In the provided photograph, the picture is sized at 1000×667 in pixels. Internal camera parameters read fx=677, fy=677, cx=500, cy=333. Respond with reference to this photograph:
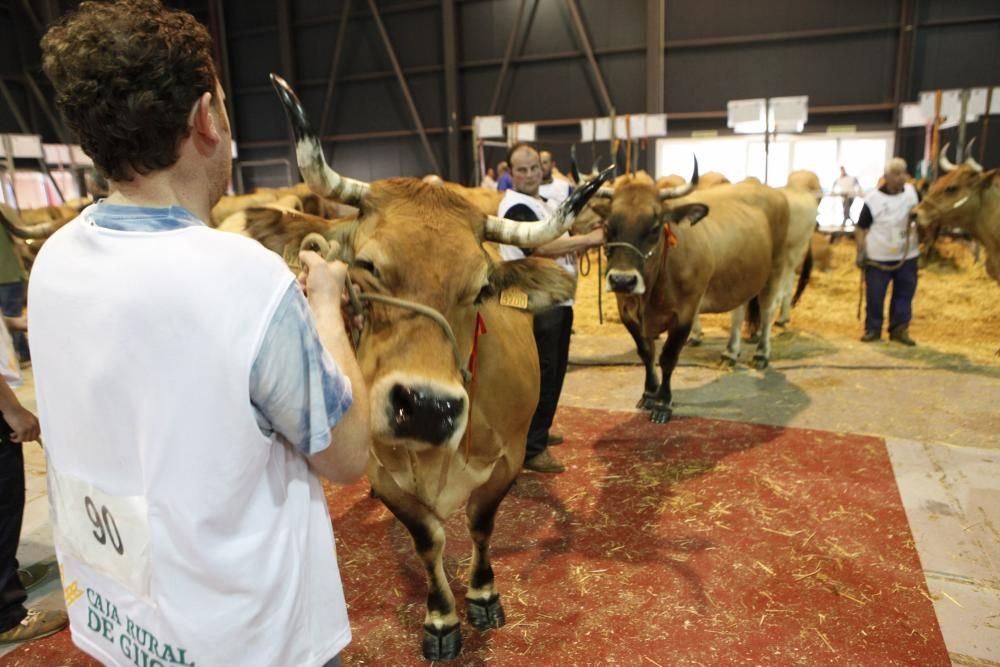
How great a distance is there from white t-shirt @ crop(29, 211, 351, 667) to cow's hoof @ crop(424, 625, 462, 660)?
1.68 m

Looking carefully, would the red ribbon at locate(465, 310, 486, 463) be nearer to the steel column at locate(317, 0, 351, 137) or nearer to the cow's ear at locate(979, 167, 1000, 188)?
the cow's ear at locate(979, 167, 1000, 188)

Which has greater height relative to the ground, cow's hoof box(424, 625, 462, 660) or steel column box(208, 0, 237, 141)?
steel column box(208, 0, 237, 141)

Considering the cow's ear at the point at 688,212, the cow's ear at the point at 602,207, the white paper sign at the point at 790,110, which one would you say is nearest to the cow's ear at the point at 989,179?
the white paper sign at the point at 790,110

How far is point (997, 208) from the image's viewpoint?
7254 millimetres

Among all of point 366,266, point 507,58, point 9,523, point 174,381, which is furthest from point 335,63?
point 174,381

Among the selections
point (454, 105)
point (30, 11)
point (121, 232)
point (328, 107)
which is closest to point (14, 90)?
point (30, 11)

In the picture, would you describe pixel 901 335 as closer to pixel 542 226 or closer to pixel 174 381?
pixel 542 226

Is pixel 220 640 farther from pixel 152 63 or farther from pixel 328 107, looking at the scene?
pixel 328 107

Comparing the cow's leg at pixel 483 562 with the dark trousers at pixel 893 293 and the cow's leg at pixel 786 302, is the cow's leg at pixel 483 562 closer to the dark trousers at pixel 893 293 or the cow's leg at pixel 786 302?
the cow's leg at pixel 786 302

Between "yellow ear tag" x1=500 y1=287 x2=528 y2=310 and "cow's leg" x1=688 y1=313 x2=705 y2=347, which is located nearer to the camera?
"yellow ear tag" x1=500 y1=287 x2=528 y2=310

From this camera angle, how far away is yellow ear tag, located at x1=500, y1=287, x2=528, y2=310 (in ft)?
8.85

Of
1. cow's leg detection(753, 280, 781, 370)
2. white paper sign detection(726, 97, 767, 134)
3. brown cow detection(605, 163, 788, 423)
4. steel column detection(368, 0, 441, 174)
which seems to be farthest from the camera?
steel column detection(368, 0, 441, 174)

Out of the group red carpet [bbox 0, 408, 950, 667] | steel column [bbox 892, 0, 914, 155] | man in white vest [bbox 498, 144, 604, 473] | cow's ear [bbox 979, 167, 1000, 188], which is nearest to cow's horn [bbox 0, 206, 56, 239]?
red carpet [bbox 0, 408, 950, 667]

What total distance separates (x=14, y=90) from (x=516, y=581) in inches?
919
